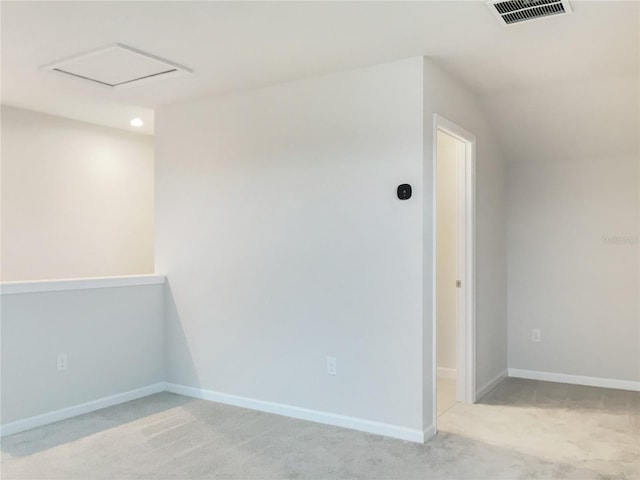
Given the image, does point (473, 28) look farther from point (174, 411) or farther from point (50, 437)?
point (50, 437)

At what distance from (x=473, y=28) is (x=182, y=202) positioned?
2.59m

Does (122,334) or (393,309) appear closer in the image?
(393,309)

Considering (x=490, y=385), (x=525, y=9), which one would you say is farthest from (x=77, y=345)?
(x=525, y=9)

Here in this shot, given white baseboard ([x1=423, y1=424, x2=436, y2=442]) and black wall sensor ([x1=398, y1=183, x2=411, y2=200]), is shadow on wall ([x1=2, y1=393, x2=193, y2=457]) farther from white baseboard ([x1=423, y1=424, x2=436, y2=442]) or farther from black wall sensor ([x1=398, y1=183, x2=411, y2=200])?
black wall sensor ([x1=398, y1=183, x2=411, y2=200])

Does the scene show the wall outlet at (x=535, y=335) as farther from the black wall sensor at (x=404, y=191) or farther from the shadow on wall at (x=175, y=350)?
the shadow on wall at (x=175, y=350)

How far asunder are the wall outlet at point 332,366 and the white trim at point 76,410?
161 centimetres

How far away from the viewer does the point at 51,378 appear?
3.63 meters

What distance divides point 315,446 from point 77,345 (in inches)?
74.1

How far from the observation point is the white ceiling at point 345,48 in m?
2.57

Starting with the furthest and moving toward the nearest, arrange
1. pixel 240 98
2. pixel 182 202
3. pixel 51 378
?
pixel 182 202, pixel 240 98, pixel 51 378

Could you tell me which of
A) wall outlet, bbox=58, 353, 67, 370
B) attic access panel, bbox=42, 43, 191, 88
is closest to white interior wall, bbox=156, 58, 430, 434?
attic access panel, bbox=42, 43, 191, 88

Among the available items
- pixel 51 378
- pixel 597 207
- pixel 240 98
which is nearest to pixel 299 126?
pixel 240 98

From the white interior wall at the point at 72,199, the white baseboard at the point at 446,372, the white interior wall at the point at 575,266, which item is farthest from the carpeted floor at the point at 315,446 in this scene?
the white interior wall at the point at 72,199

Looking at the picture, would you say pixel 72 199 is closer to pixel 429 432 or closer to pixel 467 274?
pixel 467 274
